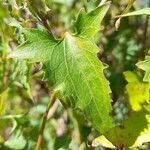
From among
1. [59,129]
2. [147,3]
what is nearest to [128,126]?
[59,129]

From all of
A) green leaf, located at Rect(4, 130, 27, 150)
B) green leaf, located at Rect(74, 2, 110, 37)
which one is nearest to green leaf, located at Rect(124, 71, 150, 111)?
green leaf, located at Rect(74, 2, 110, 37)

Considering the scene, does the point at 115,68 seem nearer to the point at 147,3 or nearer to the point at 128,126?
the point at 147,3

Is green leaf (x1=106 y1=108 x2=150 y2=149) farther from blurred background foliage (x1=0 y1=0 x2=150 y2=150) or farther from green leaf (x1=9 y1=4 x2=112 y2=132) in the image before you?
blurred background foliage (x1=0 y1=0 x2=150 y2=150)

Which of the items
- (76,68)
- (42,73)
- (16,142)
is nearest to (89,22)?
(76,68)

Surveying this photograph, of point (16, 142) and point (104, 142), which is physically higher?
point (104, 142)

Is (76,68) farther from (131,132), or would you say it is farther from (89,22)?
(131,132)

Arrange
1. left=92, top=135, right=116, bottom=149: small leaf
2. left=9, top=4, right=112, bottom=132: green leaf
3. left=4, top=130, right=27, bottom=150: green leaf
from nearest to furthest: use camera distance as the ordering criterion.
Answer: left=9, top=4, right=112, bottom=132: green leaf
left=92, top=135, right=116, bottom=149: small leaf
left=4, top=130, right=27, bottom=150: green leaf

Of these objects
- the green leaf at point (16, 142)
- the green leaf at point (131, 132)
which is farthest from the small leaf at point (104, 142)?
the green leaf at point (16, 142)
